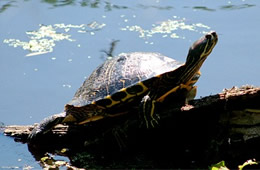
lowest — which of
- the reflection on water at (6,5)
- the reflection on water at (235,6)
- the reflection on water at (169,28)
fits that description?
the reflection on water at (6,5)

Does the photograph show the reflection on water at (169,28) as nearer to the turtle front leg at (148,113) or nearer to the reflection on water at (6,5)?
the reflection on water at (6,5)

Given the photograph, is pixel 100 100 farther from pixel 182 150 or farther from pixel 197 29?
pixel 197 29

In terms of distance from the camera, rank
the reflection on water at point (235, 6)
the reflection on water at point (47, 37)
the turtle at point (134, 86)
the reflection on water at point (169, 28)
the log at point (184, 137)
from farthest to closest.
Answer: the reflection on water at point (235, 6) → the reflection on water at point (169, 28) → the reflection on water at point (47, 37) → the turtle at point (134, 86) → the log at point (184, 137)

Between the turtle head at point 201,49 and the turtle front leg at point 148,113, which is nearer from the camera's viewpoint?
the turtle front leg at point 148,113

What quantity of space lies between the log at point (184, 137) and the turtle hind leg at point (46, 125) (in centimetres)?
11

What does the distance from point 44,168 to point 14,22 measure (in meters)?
2.93

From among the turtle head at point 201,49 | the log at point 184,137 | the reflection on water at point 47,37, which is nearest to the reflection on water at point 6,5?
the reflection on water at point 47,37

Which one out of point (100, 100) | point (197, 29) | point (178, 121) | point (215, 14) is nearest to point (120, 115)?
point (100, 100)

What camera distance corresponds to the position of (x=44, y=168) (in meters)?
2.70

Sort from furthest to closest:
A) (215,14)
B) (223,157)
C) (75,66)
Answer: (215,14), (75,66), (223,157)

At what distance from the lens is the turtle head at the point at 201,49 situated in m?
2.76

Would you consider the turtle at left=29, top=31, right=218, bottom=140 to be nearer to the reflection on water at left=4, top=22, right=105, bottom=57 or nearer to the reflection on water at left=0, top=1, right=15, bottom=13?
the reflection on water at left=4, top=22, right=105, bottom=57

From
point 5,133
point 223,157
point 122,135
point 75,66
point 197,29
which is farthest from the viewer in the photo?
point 197,29

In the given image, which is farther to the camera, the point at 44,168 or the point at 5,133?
the point at 5,133
